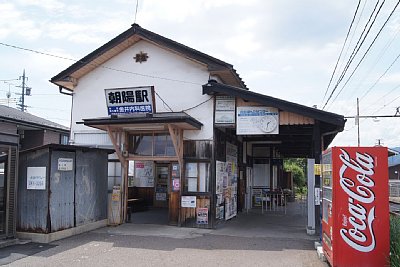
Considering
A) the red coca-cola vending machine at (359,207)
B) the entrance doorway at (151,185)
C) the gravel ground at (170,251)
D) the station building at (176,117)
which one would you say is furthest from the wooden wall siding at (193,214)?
the red coca-cola vending machine at (359,207)

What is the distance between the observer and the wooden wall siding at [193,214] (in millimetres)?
12203

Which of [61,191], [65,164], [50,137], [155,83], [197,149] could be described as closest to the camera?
[61,191]

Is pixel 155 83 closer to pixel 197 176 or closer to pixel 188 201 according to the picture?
pixel 197 176

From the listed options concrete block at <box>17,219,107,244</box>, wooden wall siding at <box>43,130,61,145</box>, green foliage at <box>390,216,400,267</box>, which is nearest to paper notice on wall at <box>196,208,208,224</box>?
concrete block at <box>17,219,107,244</box>

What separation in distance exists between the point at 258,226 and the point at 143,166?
23.4 ft

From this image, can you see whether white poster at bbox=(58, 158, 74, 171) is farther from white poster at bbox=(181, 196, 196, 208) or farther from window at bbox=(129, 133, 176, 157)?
white poster at bbox=(181, 196, 196, 208)

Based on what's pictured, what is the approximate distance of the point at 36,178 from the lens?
10172 mm

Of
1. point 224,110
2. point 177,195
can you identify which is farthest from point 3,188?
point 224,110

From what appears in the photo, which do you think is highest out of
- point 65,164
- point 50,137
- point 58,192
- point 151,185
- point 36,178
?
point 50,137

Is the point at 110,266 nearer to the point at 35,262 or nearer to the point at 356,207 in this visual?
the point at 35,262

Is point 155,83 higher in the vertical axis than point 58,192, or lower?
higher

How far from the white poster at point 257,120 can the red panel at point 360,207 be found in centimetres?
499

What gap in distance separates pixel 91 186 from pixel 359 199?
25.7 feet

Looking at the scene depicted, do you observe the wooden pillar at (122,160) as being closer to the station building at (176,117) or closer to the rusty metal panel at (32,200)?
the station building at (176,117)
